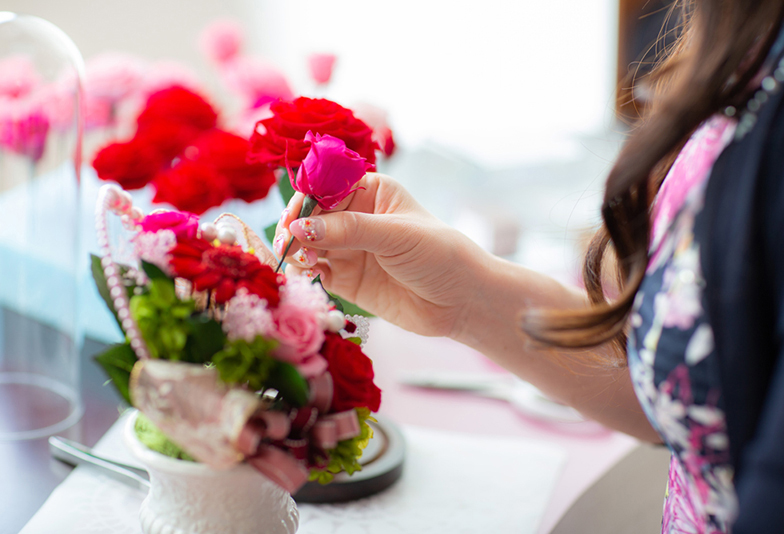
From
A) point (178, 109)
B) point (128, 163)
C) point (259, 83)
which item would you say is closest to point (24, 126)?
point (128, 163)

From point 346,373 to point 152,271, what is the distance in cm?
13

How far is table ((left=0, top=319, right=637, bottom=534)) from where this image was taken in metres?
0.66

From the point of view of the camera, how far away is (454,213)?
1681 mm

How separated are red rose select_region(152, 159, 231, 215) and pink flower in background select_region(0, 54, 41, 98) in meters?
0.19

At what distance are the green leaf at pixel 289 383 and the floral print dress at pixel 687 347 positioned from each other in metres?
0.24

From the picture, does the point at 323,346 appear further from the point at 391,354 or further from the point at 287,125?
the point at 391,354

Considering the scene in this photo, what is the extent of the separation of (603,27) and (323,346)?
2390 mm

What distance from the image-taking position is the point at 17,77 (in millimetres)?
798

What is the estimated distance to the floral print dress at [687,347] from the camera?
42cm

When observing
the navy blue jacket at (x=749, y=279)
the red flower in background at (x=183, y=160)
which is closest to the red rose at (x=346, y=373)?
the navy blue jacket at (x=749, y=279)

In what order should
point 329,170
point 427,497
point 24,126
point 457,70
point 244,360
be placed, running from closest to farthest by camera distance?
point 244,360 < point 329,170 < point 427,497 < point 24,126 < point 457,70

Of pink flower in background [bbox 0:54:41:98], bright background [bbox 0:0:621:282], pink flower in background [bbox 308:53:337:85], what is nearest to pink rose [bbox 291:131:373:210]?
pink flower in background [bbox 0:54:41:98]

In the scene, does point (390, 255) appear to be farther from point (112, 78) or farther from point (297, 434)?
point (112, 78)

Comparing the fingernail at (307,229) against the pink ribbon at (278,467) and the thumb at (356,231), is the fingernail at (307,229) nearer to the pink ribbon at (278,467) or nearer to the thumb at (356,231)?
the thumb at (356,231)
